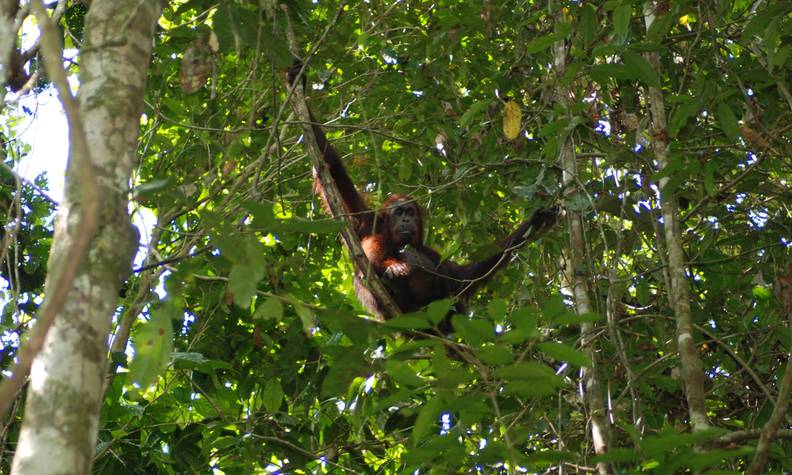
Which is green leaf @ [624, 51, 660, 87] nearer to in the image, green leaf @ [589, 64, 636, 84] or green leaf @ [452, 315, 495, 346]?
green leaf @ [589, 64, 636, 84]

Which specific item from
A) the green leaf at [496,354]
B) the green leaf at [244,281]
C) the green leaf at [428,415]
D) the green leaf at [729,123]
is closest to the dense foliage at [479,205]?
the green leaf at [729,123]

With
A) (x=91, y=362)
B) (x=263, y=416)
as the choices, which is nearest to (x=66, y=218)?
(x=91, y=362)

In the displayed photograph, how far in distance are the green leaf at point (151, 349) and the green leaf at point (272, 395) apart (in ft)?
9.87

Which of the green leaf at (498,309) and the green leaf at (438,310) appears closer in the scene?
the green leaf at (438,310)

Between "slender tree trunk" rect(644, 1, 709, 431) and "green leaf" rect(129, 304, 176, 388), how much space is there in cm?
198

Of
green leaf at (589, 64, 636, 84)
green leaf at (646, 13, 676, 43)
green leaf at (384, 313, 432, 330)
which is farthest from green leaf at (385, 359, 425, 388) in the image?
green leaf at (646, 13, 676, 43)

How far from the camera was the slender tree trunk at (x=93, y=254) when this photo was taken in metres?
1.96

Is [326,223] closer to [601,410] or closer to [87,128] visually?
[87,128]

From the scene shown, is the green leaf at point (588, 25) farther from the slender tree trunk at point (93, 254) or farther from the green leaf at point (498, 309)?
the slender tree trunk at point (93, 254)

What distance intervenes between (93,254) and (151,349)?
35 cm

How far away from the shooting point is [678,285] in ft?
13.0

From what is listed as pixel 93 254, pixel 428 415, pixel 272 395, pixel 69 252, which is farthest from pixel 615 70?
pixel 69 252

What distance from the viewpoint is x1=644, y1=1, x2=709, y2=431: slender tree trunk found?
356 centimetres

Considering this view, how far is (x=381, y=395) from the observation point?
5.37 meters
